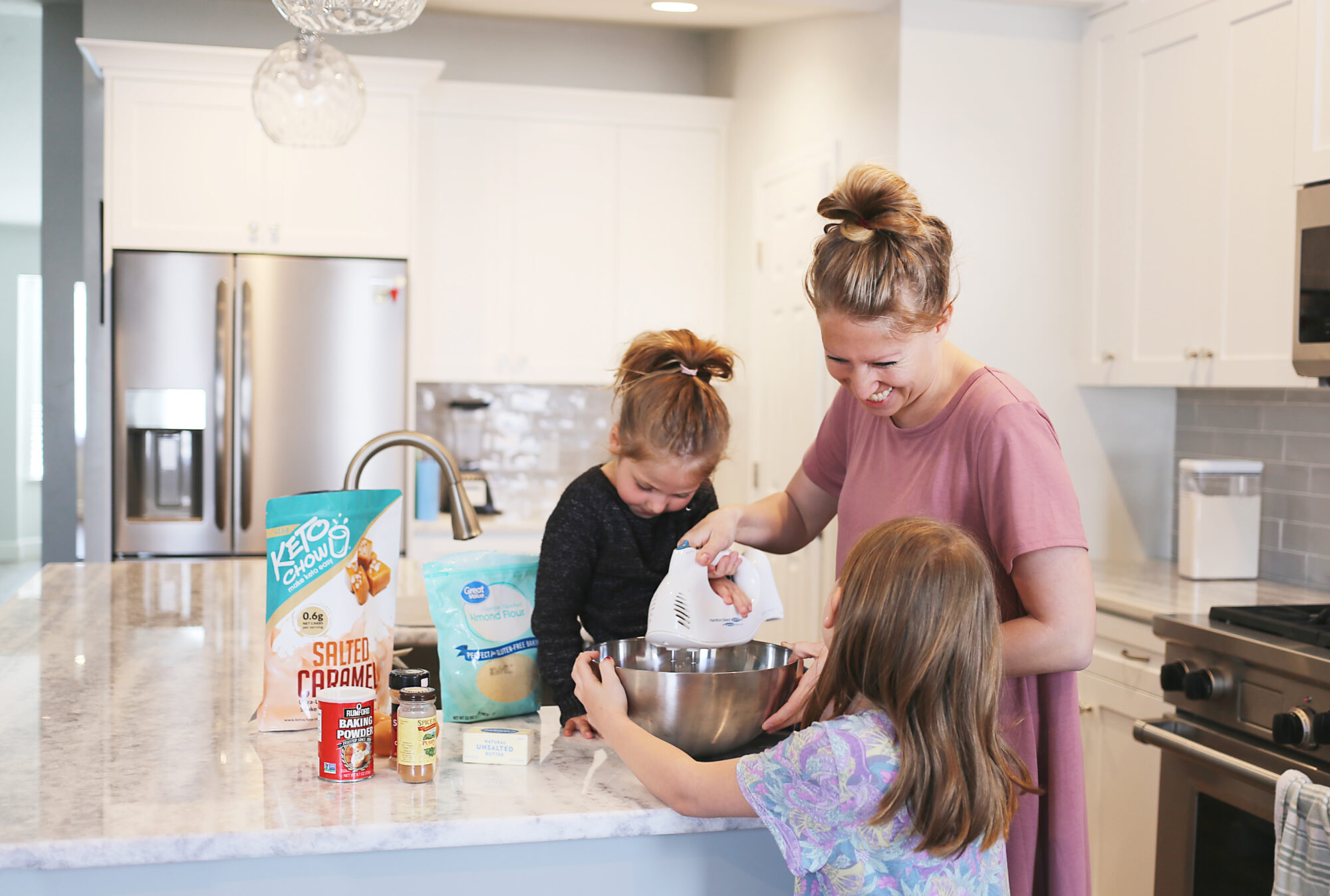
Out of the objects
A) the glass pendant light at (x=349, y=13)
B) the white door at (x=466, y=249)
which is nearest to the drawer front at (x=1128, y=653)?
the glass pendant light at (x=349, y=13)

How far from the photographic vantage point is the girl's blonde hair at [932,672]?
1.02m

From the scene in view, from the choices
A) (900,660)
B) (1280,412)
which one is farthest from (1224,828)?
(900,660)

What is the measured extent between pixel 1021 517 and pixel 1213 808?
1.34m

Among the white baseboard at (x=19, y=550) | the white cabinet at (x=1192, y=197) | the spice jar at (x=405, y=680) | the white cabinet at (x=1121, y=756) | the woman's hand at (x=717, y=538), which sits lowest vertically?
the white baseboard at (x=19, y=550)

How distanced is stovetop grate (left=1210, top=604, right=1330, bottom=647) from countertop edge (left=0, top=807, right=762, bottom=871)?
1.44m

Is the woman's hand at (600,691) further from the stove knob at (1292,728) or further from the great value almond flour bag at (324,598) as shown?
the stove knob at (1292,728)

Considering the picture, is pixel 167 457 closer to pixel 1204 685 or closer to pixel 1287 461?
pixel 1204 685

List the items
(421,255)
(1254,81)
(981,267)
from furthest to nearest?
(421,255) < (981,267) < (1254,81)

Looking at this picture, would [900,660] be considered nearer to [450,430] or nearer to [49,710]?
[49,710]

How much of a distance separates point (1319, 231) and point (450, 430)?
3.16 meters

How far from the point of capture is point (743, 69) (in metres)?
4.27

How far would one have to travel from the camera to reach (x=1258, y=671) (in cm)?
212

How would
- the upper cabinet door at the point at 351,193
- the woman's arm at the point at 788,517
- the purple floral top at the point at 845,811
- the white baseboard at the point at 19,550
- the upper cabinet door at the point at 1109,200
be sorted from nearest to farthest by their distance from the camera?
the purple floral top at the point at 845,811 < the woman's arm at the point at 788,517 < the upper cabinet door at the point at 1109,200 < the upper cabinet door at the point at 351,193 < the white baseboard at the point at 19,550

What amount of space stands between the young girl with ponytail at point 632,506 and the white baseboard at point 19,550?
652cm
